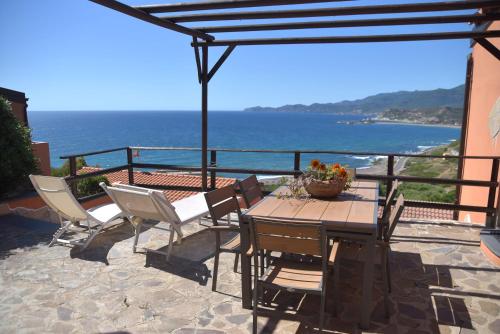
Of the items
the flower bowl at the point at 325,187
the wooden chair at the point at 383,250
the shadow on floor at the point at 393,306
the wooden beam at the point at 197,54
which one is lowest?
the shadow on floor at the point at 393,306

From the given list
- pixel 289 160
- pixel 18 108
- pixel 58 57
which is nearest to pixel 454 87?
pixel 289 160

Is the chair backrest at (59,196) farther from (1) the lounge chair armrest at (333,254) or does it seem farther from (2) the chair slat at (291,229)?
(1) the lounge chair armrest at (333,254)

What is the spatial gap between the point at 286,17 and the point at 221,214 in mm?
1852

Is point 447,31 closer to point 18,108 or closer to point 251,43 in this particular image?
point 251,43

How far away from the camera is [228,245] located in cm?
293

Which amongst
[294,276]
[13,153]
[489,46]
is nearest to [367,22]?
[489,46]

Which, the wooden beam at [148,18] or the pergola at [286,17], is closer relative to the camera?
the wooden beam at [148,18]

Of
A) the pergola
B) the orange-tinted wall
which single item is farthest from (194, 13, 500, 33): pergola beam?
the orange-tinted wall

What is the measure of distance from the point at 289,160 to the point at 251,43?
48.0 m

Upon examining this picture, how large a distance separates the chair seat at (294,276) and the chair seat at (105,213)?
2136 millimetres

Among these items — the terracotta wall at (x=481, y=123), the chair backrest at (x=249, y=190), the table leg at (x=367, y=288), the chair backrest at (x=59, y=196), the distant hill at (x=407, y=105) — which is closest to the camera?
the table leg at (x=367, y=288)

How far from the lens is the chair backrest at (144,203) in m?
3.30

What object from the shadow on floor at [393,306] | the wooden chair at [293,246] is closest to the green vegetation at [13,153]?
the shadow on floor at [393,306]

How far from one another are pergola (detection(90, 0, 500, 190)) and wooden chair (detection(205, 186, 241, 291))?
61.3 inches
